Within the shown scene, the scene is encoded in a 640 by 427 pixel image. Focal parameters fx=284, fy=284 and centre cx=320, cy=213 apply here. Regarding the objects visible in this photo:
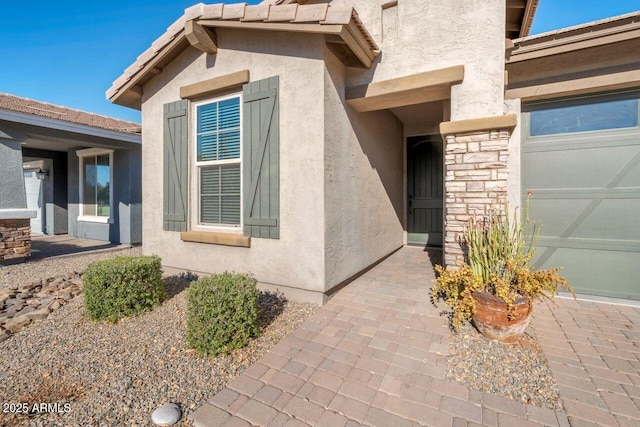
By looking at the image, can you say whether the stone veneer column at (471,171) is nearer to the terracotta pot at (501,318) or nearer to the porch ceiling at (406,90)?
the porch ceiling at (406,90)

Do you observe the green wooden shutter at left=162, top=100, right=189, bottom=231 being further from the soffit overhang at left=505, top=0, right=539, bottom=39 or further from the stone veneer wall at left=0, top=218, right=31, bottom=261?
the soffit overhang at left=505, top=0, right=539, bottom=39

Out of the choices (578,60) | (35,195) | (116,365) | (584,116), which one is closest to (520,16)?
(578,60)

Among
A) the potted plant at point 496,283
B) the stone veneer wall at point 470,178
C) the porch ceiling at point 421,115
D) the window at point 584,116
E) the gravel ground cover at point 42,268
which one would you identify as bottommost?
the gravel ground cover at point 42,268

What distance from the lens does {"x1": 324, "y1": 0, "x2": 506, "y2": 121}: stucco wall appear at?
359 centimetres

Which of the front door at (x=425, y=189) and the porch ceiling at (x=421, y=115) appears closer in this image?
the porch ceiling at (x=421, y=115)

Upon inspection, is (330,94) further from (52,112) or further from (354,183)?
(52,112)

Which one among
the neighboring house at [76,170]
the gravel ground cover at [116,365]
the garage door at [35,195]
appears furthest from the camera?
the garage door at [35,195]

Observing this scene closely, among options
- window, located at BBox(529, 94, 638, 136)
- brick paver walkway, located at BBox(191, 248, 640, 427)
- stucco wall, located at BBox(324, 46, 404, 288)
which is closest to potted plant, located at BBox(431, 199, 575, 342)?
brick paver walkway, located at BBox(191, 248, 640, 427)

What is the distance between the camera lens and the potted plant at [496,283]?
2.79m

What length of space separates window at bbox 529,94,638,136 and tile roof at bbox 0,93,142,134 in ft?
31.5

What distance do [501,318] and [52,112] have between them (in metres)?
10.4

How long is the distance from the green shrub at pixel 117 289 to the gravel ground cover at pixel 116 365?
0.43 ft

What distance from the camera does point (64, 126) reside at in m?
6.93

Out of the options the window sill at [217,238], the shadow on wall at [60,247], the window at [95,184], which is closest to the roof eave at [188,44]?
the window sill at [217,238]
